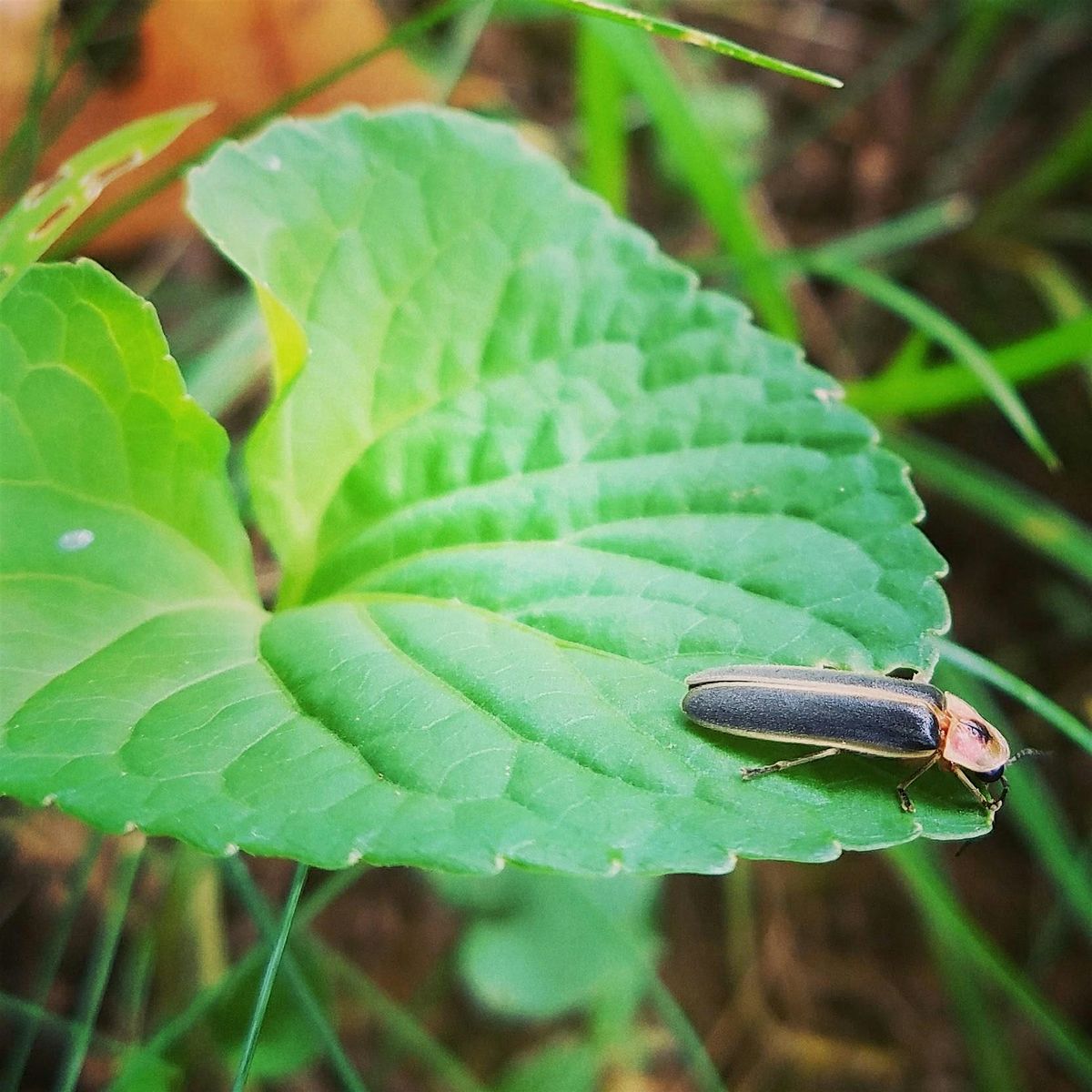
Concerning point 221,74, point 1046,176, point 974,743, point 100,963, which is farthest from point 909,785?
point 1046,176

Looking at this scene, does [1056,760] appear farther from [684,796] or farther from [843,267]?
[684,796]

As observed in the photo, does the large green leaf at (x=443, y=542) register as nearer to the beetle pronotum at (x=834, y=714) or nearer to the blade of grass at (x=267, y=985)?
the beetle pronotum at (x=834, y=714)

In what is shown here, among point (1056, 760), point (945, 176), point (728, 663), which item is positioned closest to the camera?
point (728, 663)

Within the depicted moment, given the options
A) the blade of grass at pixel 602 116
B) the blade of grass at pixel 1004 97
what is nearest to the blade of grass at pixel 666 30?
the blade of grass at pixel 602 116

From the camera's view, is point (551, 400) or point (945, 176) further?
point (945, 176)

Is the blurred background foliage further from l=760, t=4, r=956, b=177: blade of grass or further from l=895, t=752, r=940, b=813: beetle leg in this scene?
l=895, t=752, r=940, b=813: beetle leg

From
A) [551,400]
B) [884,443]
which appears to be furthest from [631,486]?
[884,443]

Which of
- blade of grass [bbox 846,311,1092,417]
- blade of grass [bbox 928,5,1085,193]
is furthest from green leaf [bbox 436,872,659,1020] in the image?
blade of grass [bbox 928,5,1085,193]
